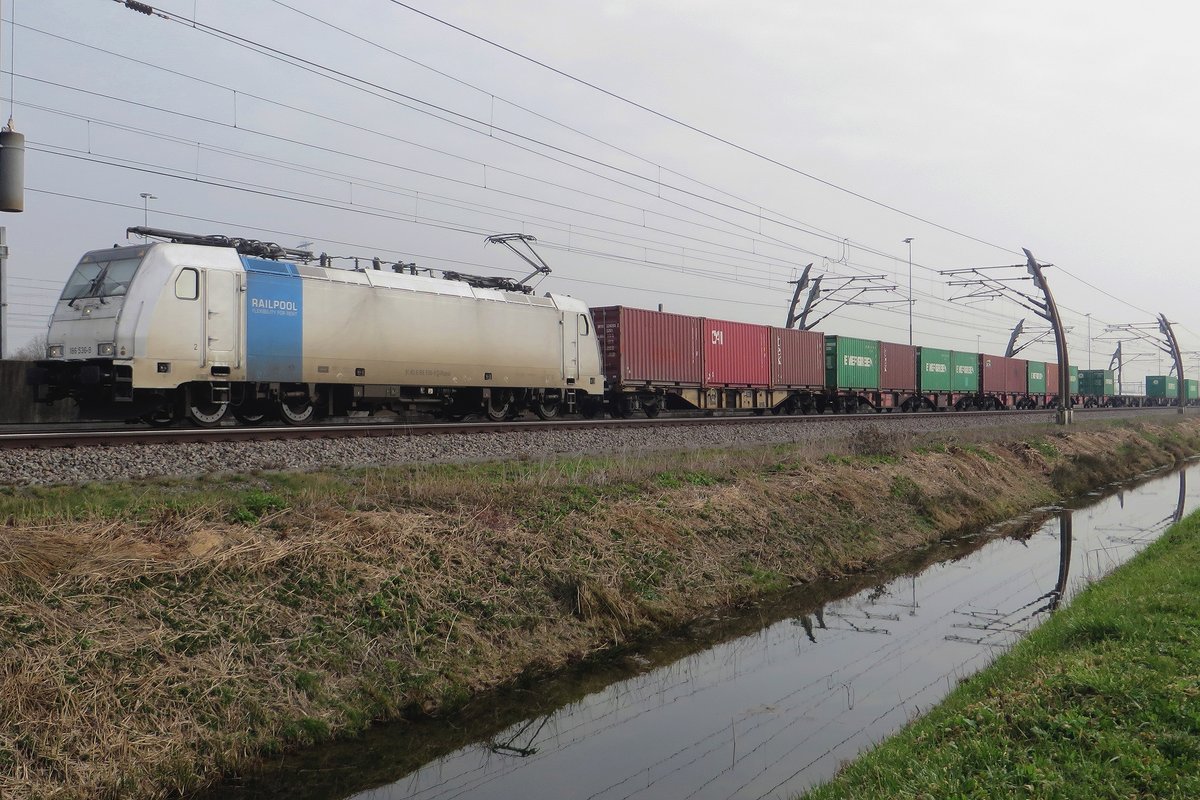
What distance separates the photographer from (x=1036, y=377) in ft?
192

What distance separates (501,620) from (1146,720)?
5472mm

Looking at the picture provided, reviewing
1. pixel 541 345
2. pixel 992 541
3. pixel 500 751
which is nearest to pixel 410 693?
pixel 500 751

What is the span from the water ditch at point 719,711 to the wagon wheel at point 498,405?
11.5m

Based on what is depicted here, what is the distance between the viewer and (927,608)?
11594mm

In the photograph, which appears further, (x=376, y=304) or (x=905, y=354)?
(x=905, y=354)

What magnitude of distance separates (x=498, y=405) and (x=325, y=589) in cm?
1498

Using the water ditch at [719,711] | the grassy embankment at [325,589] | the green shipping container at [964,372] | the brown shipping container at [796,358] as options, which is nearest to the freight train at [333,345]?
the brown shipping container at [796,358]

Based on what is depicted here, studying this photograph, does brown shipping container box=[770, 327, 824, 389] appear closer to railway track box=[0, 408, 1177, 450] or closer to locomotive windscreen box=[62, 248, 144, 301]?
railway track box=[0, 408, 1177, 450]

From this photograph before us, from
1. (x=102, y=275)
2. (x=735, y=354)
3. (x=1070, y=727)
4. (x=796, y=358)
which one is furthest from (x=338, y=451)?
(x=796, y=358)

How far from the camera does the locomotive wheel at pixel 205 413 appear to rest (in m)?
16.5

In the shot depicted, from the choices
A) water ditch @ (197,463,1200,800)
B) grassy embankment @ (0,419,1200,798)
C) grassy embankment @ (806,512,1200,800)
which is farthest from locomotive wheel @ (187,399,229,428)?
grassy embankment @ (806,512,1200,800)

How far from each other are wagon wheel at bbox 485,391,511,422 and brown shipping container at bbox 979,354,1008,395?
36.8 metres

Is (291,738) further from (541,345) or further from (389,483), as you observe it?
(541,345)

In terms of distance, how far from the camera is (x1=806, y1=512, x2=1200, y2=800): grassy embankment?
189 inches
